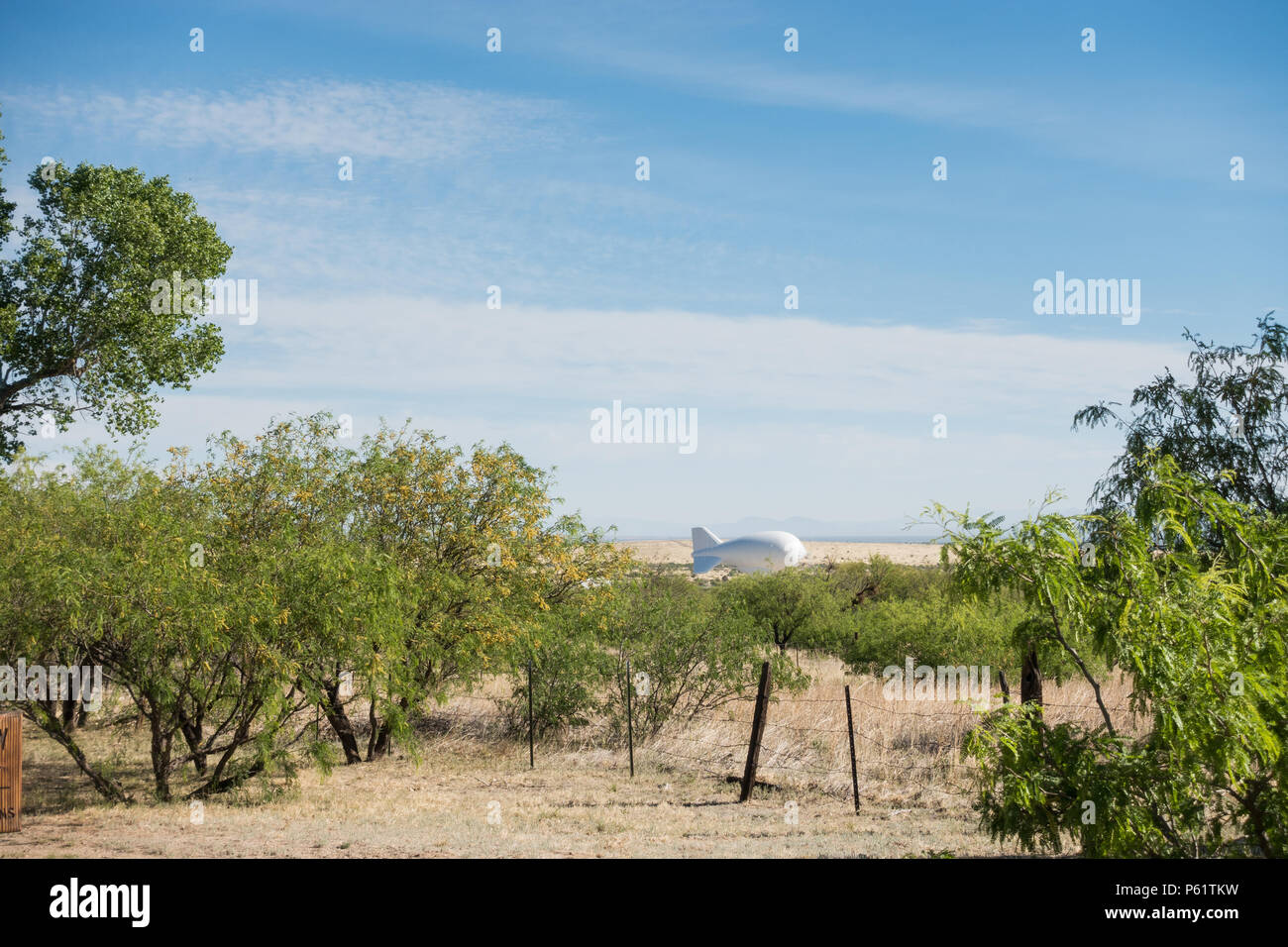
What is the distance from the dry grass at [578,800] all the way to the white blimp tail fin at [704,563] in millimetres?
105988

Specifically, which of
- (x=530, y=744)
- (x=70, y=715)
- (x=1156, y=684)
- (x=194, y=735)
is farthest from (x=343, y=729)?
(x=1156, y=684)

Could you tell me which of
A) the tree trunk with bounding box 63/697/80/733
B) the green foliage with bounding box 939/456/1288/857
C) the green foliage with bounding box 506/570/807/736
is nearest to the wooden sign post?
the tree trunk with bounding box 63/697/80/733

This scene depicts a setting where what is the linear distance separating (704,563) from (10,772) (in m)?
120

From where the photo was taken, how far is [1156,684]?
5.09 metres

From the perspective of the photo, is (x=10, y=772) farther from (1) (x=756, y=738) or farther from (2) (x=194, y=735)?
(1) (x=756, y=738)

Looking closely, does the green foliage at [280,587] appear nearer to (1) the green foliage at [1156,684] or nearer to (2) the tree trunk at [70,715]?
(2) the tree trunk at [70,715]

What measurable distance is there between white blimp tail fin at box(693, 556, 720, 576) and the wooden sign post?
112 meters

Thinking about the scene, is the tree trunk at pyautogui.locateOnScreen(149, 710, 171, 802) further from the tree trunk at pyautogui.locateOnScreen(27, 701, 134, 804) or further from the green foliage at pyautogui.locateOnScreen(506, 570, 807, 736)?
the green foliage at pyautogui.locateOnScreen(506, 570, 807, 736)

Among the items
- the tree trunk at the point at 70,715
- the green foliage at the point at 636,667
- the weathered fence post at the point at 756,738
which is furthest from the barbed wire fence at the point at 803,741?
the tree trunk at the point at 70,715

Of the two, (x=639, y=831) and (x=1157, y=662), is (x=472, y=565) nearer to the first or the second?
(x=639, y=831)

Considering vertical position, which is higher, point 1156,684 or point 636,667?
point 1156,684

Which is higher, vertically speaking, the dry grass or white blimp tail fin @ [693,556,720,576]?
the dry grass

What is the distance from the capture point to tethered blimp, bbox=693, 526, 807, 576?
418 ft

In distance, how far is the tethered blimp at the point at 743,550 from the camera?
12741cm
